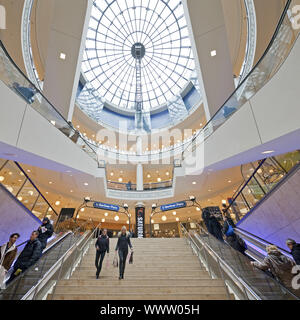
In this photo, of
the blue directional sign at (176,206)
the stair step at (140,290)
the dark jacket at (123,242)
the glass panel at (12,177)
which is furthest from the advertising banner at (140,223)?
the stair step at (140,290)

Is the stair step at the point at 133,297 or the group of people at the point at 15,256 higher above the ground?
the group of people at the point at 15,256

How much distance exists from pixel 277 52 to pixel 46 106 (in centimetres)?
745

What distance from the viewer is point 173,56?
27594 millimetres

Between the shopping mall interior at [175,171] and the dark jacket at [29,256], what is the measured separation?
0.09 ft

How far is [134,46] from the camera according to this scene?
86.6 ft

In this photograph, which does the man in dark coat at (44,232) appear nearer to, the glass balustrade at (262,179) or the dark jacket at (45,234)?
the dark jacket at (45,234)

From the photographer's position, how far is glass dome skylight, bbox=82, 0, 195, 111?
2362 centimetres

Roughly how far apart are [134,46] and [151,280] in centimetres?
2906

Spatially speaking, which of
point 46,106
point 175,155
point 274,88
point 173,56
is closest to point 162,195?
point 175,155

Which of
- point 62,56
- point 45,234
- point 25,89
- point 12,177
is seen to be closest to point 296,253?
point 45,234

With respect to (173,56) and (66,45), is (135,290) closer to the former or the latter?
(66,45)

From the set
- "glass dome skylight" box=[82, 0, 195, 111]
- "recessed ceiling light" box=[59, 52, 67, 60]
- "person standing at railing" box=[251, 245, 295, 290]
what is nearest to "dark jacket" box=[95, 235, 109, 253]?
"person standing at railing" box=[251, 245, 295, 290]

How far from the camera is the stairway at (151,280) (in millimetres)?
3848
